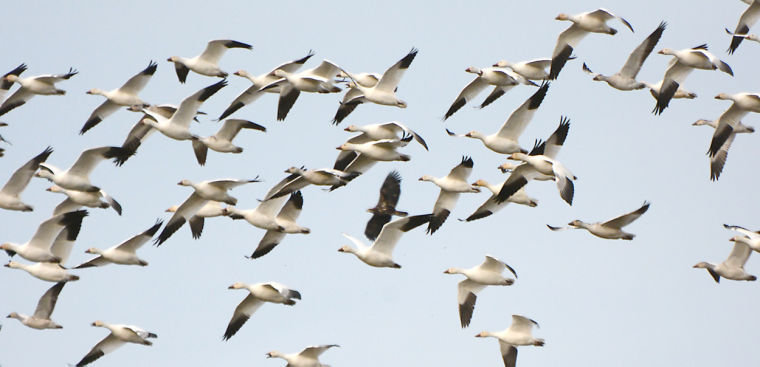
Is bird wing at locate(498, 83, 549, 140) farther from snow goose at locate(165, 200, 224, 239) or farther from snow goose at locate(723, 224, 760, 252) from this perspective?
snow goose at locate(165, 200, 224, 239)

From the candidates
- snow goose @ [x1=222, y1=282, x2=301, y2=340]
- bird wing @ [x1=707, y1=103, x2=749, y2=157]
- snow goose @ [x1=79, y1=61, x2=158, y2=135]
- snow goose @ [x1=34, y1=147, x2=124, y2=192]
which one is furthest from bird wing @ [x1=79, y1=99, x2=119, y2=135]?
Answer: bird wing @ [x1=707, y1=103, x2=749, y2=157]

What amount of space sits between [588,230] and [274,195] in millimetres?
4329

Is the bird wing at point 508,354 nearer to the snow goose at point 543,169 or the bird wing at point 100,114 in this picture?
the snow goose at point 543,169

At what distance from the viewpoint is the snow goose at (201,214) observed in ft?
79.2

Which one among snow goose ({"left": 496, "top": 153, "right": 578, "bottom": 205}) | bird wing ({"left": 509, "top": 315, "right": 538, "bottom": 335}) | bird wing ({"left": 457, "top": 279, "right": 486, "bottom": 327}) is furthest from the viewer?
bird wing ({"left": 457, "top": 279, "right": 486, "bottom": 327})

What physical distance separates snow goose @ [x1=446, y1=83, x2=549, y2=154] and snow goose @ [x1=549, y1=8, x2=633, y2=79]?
0.36 metres

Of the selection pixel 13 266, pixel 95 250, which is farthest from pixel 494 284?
pixel 13 266

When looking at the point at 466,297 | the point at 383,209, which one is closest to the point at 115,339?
the point at 383,209

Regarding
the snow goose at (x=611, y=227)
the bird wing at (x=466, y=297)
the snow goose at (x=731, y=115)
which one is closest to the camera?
the snow goose at (x=611, y=227)

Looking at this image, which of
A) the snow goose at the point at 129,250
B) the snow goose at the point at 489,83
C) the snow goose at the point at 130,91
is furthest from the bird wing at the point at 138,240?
the snow goose at the point at 489,83

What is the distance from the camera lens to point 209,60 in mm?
23688

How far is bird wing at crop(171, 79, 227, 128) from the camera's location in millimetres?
22562

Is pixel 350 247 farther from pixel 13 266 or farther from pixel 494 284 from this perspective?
pixel 13 266

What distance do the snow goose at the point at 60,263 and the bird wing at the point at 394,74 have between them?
4.72 meters
